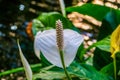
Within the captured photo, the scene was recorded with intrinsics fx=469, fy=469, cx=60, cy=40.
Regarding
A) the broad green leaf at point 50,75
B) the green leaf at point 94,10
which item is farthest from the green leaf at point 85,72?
the green leaf at point 94,10

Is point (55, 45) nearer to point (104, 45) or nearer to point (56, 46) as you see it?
point (56, 46)

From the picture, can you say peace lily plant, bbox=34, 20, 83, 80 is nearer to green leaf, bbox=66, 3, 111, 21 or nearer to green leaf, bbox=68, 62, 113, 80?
green leaf, bbox=68, 62, 113, 80

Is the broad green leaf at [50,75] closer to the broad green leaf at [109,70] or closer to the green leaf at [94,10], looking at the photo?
the broad green leaf at [109,70]

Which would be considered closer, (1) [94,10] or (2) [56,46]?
(2) [56,46]

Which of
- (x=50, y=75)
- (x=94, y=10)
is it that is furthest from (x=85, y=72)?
(x=94, y=10)

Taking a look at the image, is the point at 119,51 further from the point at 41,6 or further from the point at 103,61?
the point at 41,6

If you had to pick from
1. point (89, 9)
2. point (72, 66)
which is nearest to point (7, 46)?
point (89, 9)
